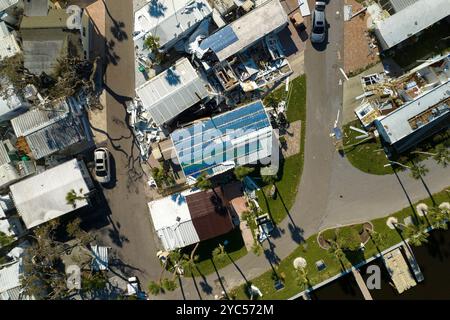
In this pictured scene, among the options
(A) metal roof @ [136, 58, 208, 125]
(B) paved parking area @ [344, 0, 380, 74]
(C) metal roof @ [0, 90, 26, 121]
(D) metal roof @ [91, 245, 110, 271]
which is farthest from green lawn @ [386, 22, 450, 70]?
(C) metal roof @ [0, 90, 26, 121]

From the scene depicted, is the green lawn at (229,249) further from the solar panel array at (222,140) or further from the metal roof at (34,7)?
the metal roof at (34,7)

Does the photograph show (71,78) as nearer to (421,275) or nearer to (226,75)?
(226,75)

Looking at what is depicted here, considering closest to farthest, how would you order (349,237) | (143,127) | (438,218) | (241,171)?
A: (438,218), (241,171), (349,237), (143,127)

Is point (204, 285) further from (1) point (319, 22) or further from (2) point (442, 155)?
(1) point (319, 22)

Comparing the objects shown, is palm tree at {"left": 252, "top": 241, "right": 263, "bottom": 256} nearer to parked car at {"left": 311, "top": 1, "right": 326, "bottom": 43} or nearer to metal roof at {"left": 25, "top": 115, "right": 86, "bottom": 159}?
metal roof at {"left": 25, "top": 115, "right": 86, "bottom": 159}

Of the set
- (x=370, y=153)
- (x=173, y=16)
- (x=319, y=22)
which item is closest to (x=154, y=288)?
(x=370, y=153)

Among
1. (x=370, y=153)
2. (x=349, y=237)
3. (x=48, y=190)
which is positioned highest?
(x=48, y=190)
